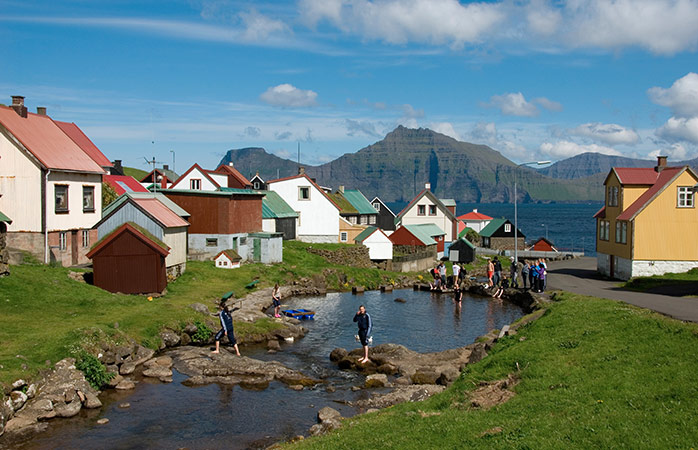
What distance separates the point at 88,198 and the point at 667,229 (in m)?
44.3

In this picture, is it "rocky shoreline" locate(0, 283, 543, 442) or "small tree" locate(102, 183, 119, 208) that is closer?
"rocky shoreline" locate(0, 283, 543, 442)

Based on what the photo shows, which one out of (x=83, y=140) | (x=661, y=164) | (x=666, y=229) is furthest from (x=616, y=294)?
(x=83, y=140)

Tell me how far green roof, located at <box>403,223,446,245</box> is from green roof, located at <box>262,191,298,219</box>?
15820 millimetres

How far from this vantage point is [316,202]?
73.9m

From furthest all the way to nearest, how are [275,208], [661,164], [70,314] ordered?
[275,208]
[661,164]
[70,314]

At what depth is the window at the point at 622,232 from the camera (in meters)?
48.6

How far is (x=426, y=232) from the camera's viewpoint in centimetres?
8219

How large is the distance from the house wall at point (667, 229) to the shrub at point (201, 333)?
3356 centimetres

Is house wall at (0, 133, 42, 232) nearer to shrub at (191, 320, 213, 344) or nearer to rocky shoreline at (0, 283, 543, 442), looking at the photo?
rocky shoreline at (0, 283, 543, 442)

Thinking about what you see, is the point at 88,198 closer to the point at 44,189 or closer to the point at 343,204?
the point at 44,189

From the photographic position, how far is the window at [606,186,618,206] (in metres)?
52.4

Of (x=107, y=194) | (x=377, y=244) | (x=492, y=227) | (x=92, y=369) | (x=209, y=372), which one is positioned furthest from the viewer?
(x=492, y=227)

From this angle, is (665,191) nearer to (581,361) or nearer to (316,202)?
(581,361)

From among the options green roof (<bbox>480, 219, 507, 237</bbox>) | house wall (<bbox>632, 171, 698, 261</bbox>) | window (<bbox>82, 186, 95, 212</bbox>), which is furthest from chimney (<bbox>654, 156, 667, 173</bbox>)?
green roof (<bbox>480, 219, 507, 237</bbox>)
